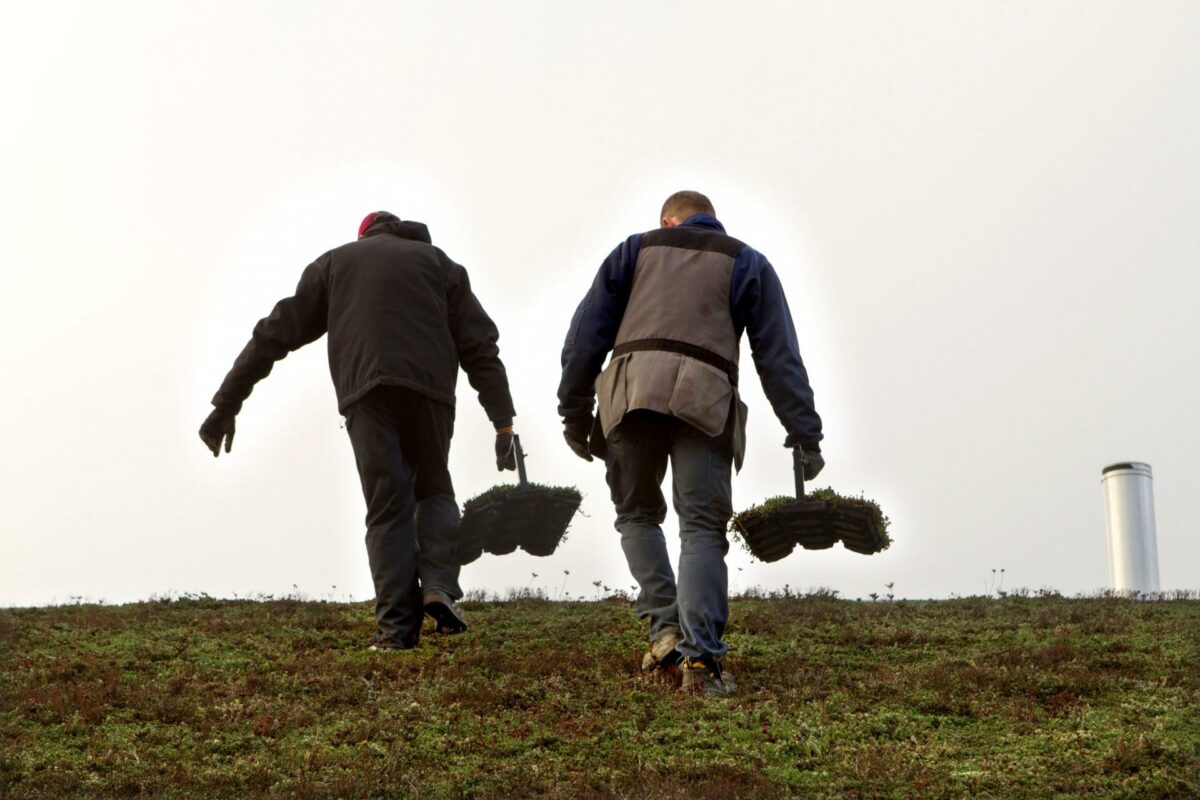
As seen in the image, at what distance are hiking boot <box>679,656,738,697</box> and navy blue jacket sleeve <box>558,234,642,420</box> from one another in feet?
5.27

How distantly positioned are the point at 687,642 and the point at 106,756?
275 cm

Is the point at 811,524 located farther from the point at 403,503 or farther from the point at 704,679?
the point at 403,503

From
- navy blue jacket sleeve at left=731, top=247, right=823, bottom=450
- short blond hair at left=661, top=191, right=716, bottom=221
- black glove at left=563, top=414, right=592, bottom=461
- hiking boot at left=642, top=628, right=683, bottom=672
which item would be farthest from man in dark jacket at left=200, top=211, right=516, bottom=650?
navy blue jacket sleeve at left=731, top=247, right=823, bottom=450

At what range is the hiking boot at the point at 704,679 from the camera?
7.81 metres

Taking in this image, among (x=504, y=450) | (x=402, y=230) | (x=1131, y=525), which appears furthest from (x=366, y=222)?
(x=1131, y=525)

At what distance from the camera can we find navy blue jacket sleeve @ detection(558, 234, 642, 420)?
847cm

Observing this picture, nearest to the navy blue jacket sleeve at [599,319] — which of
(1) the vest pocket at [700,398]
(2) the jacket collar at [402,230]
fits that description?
(1) the vest pocket at [700,398]

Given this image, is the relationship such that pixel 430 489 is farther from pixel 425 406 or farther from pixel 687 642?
pixel 687 642

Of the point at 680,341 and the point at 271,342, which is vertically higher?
the point at 271,342

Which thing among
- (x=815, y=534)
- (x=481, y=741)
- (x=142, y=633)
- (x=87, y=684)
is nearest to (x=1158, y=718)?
(x=815, y=534)

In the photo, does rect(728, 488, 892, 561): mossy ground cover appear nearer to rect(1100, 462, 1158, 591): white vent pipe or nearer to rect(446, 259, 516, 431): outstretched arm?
rect(446, 259, 516, 431): outstretched arm

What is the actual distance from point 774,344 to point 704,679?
172 centimetres

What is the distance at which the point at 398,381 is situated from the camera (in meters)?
9.29

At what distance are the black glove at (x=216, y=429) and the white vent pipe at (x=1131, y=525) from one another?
24.4ft
